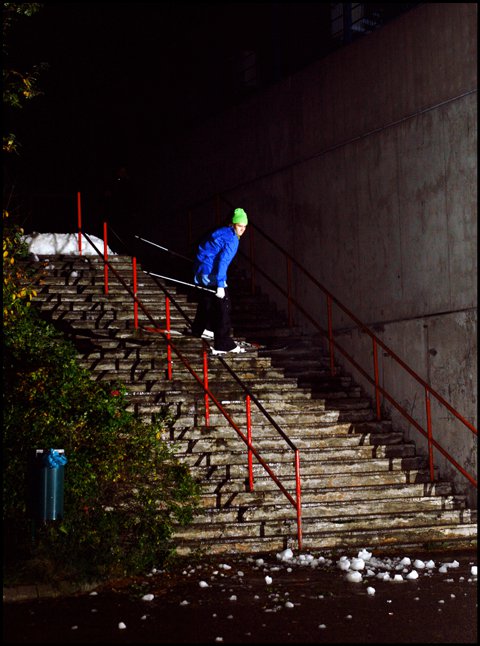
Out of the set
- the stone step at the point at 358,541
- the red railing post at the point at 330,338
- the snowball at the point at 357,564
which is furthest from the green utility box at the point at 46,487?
the red railing post at the point at 330,338

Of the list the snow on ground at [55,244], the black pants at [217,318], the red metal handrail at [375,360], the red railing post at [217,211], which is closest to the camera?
the red metal handrail at [375,360]

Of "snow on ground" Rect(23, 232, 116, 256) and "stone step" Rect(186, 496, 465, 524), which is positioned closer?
"stone step" Rect(186, 496, 465, 524)

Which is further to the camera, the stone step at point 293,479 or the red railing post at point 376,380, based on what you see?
the red railing post at point 376,380

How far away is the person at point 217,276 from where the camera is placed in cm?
1294

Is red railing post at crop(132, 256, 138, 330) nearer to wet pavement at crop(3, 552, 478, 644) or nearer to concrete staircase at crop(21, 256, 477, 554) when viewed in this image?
concrete staircase at crop(21, 256, 477, 554)

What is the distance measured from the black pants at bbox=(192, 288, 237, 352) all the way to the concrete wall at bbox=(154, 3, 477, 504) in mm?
2741

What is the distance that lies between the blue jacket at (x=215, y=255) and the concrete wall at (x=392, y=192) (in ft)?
9.52

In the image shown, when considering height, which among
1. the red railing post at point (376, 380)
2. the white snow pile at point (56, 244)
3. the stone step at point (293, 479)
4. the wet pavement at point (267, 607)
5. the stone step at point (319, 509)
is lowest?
the wet pavement at point (267, 607)

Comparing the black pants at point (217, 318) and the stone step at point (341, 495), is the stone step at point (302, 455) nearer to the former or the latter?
the stone step at point (341, 495)

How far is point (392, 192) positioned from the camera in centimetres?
1459

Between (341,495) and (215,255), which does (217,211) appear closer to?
(215,255)

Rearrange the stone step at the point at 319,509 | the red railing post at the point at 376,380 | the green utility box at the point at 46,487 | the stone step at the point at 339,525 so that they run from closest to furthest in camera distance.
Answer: the green utility box at the point at 46,487 < the stone step at the point at 339,525 < the stone step at the point at 319,509 < the red railing post at the point at 376,380

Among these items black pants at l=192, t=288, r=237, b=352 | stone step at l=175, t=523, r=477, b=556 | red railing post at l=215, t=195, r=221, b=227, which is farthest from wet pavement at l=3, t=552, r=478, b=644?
red railing post at l=215, t=195, r=221, b=227

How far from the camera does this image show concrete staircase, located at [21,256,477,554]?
11.1m
